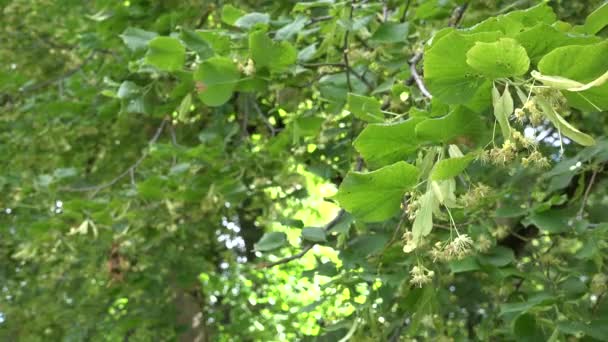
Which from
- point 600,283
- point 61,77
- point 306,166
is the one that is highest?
point 600,283

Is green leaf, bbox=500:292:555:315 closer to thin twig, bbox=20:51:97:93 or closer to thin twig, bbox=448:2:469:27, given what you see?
thin twig, bbox=448:2:469:27

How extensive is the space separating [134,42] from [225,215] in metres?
1.30

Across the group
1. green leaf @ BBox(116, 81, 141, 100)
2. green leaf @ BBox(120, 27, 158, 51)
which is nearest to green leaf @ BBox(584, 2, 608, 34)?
green leaf @ BBox(120, 27, 158, 51)

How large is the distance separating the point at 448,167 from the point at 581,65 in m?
0.19

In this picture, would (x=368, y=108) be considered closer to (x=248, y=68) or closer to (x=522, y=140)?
(x=522, y=140)

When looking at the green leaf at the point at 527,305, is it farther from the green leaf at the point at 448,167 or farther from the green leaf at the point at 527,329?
the green leaf at the point at 448,167

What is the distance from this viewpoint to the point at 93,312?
3.59 meters

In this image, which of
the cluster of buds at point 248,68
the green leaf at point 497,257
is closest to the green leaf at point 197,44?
the cluster of buds at point 248,68

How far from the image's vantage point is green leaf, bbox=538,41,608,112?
91 centimetres

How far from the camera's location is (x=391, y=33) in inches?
80.3

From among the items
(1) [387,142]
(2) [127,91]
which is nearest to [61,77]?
(2) [127,91]

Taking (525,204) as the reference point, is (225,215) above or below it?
below

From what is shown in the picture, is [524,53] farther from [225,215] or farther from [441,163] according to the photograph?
[225,215]

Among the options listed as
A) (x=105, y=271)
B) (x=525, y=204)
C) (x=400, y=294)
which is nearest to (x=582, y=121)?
(x=525, y=204)
